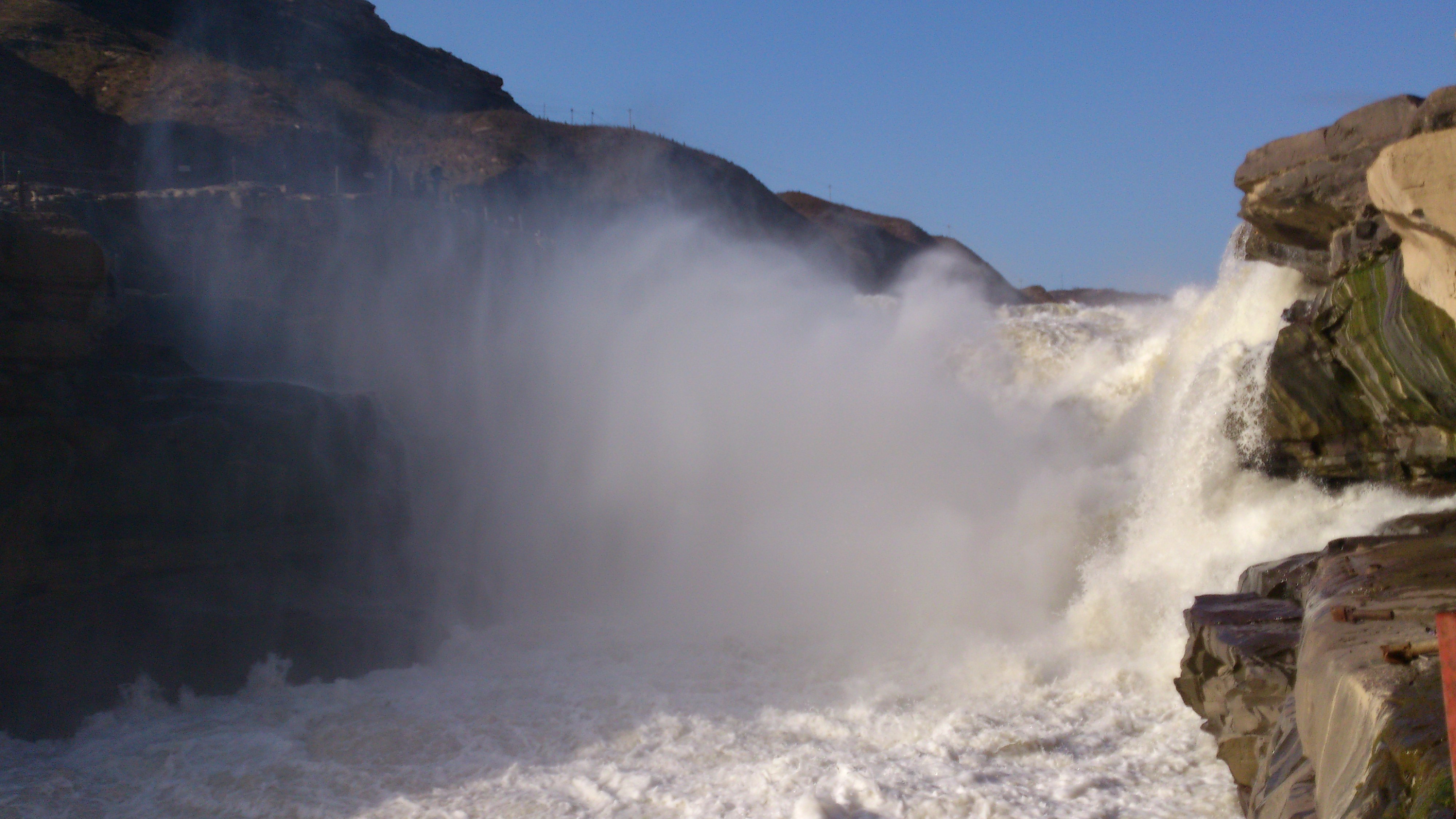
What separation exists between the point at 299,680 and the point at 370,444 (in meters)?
3.27

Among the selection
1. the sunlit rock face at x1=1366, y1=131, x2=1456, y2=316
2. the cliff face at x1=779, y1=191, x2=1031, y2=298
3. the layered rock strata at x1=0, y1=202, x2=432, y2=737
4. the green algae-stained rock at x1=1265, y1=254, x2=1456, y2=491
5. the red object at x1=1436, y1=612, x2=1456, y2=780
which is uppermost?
the cliff face at x1=779, y1=191, x2=1031, y2=298

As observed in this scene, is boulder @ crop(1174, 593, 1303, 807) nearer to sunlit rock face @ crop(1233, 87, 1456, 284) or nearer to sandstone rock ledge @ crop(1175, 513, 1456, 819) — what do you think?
sandstone rock ledge @ crop(1175, 513, 1456, 819)

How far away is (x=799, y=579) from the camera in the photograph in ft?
51.3

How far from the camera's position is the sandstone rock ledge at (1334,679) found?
4371 mm

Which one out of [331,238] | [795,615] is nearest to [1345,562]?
[795,615]

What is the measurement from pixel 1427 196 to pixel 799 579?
10414 millimetres

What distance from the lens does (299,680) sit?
40.8 ft

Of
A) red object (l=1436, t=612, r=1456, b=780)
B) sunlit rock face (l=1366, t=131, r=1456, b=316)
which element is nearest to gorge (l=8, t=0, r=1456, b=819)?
sunlit rock face (l=1366, t=131, r=1456, b=316)

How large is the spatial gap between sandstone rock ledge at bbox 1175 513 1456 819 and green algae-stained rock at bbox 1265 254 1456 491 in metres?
1.21

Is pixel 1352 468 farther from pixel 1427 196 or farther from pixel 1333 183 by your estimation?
pixel 1427 196

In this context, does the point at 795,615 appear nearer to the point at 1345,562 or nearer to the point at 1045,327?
the point at 1345,562

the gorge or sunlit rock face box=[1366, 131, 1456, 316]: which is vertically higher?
sunlit rock face box=[1366, 131, 1456, 316]

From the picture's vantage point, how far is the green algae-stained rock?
8.98 m

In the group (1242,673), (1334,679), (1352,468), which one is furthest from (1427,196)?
(1352,468)
